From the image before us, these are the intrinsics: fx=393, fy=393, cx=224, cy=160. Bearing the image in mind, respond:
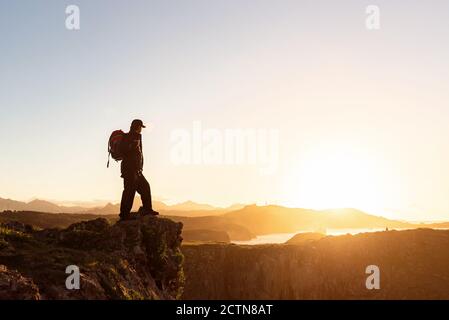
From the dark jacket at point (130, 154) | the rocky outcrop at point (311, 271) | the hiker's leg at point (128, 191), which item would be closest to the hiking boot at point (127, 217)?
the hiker's leg at point (128, 191)

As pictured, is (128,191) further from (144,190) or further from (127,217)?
(127,217)

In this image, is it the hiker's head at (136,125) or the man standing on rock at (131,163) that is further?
the hiker's head at (136,125)

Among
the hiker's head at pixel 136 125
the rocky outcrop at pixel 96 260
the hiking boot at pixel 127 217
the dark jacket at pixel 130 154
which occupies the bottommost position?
the rocky outcrop at pixel 96 260

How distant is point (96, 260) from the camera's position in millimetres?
11258

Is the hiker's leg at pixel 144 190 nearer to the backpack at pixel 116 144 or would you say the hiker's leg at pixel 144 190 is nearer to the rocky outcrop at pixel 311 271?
the backpack at pixel 116 144

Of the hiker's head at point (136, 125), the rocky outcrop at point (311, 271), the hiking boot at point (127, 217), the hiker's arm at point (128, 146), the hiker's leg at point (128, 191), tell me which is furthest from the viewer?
the rocky outcrop at point (311, 271)

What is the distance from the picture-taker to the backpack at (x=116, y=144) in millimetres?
14680

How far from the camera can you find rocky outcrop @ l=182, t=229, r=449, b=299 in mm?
55312

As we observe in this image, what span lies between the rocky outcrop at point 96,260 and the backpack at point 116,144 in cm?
250

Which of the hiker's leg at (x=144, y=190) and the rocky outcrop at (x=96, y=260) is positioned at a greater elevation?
the hiker's leg at (x=144, y=190)

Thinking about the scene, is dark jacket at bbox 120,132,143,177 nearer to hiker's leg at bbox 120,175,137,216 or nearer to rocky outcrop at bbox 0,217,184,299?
hiker's leg at bbox 120,175,137,216

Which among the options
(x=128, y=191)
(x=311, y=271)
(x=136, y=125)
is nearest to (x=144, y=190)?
(x=128, y=191)

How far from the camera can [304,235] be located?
114438 millimetres
